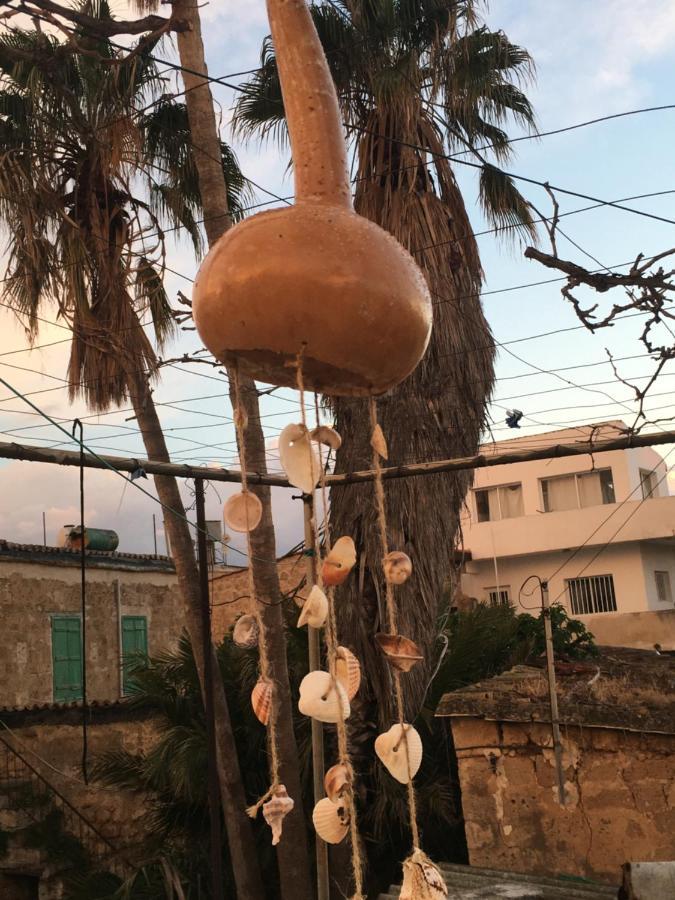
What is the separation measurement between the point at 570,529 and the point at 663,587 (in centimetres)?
306

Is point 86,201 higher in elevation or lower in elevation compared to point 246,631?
higher

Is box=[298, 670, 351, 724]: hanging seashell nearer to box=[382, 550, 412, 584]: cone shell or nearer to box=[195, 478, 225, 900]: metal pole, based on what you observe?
box=[382, 550, 412, 584]: cone shell

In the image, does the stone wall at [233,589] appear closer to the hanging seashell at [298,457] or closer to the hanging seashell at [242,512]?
the hanging seashell at [242,512]

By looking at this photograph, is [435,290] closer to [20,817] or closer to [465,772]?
[465,772]

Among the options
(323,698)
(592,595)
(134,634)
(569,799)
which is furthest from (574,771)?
(592,595)

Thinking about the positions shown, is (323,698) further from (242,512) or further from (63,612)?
(63,612)

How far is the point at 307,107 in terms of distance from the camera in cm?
117

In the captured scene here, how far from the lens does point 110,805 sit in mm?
11938

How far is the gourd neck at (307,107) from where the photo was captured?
1168mm

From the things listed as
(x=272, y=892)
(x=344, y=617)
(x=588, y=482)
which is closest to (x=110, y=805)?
(x=272, y=892)

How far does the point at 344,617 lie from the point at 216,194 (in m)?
3.70

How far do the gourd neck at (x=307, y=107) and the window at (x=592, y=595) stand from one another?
25.0 meters

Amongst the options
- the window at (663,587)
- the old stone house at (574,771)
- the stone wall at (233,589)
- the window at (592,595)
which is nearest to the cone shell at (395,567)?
the old stone house at (574,771)

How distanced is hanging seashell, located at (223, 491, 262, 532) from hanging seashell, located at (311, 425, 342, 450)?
12 cm
